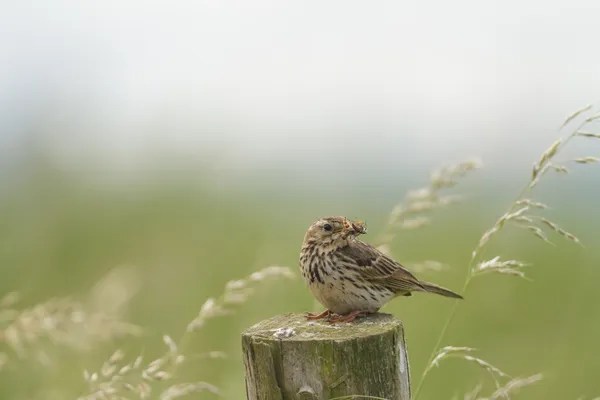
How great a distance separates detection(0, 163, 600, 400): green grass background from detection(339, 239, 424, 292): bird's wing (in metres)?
0.82

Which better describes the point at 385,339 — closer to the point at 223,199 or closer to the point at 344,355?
the point at 344,355

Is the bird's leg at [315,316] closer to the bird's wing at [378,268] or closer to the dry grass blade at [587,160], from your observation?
the bird's wing at [378,268]

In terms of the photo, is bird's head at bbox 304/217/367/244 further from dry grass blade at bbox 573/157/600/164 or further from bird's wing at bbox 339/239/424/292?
dry grass blade at bbox 573/157/600/164

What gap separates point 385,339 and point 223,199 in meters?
8.76

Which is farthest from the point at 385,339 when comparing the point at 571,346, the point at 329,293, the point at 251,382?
the point at 571,346

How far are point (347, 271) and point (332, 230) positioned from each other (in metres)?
0.29

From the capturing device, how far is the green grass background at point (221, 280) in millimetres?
6766

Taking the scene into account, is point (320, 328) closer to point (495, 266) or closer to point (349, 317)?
point (349, 317)

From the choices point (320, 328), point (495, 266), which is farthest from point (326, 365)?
point (495, 266)

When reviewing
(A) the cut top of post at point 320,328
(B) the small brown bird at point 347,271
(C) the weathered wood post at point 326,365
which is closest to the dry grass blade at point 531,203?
(B) the small brown bird at point 347,271

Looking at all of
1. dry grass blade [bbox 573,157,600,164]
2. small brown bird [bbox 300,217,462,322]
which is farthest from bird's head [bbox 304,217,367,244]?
dry grass blade [bbox 573,157,600,164]

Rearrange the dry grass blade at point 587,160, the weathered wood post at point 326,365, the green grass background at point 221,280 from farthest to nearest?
the green grass background at point 221,280 < the dry grass blade at point 587,160 < the weathered wood post at point 326,365

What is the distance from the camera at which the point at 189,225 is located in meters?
10.5

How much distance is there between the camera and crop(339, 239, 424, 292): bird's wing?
4.50 m
